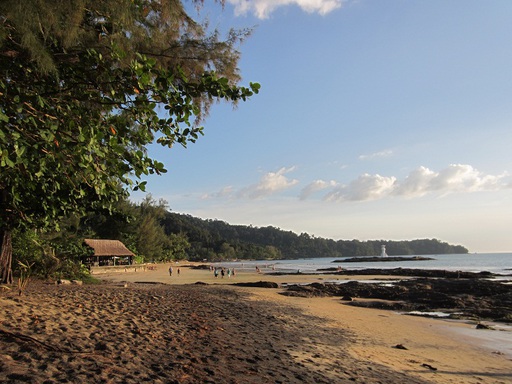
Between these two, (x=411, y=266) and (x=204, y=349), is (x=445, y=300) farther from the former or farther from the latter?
(x=411, y=266)

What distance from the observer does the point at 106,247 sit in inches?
1622

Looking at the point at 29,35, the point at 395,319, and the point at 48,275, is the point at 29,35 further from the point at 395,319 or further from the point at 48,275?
the point at 48,275

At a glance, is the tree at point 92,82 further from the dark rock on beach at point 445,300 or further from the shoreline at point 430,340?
the dark rock on beach at point 445,300

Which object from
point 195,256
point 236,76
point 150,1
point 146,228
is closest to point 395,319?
point 236,76

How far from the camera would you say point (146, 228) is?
6134 cm

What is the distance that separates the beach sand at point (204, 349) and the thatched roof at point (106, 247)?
3078cm

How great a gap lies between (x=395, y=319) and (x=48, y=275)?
1624cm

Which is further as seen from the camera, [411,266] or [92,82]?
[411,266]

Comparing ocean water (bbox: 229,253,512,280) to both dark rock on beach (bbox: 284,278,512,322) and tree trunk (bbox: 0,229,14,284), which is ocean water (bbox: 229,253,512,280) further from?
tree trunk (bbox: 0,229,14,284)

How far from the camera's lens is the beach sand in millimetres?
4543

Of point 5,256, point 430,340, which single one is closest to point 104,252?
point 5,256

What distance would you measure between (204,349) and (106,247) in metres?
38.7

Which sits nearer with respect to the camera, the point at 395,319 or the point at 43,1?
the point at 43,1

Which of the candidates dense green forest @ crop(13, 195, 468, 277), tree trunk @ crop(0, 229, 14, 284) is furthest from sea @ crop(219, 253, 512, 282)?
tree trunk @ crop(0, 229, 14, 284)
